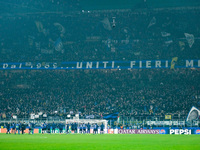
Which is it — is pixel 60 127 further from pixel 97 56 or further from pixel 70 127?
pixel 97 56

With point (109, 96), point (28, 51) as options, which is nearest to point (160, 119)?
point (109, 96)

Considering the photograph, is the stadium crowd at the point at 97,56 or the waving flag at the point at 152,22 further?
the waving flag at the point at 152,22

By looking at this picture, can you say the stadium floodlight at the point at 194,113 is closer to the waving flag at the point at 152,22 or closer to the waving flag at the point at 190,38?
the waving flag at the point at 190,38

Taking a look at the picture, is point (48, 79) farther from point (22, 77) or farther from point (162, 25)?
point (162, 25)

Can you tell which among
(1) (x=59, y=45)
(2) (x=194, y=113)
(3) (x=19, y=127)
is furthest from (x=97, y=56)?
(3) (x=19, y=127)

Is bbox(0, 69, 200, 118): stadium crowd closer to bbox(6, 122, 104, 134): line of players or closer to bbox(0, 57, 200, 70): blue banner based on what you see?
bbox(0, 57, 200, 70): blue banner

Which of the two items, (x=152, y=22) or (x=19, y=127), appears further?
(x=152, y=22)

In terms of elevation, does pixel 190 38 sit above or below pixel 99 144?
above

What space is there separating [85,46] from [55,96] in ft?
40.1

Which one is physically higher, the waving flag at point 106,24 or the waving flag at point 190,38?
the waving flag at point 106,24

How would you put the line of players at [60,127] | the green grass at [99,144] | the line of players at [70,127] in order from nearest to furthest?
the green grass at [99,144]
the line of players at [60,127]
the line of players at [70,127]

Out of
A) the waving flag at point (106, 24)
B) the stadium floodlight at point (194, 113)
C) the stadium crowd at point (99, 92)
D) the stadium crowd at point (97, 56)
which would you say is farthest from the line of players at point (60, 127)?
the waving flag at point (106, 24)

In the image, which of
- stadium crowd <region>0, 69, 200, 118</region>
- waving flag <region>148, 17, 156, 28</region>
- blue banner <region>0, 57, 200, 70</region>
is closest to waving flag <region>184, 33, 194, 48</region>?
blue banner <region>0, 57, 200, 70</region>

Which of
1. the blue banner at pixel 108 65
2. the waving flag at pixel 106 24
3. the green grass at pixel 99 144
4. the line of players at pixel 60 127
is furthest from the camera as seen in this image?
the waving flag at pixel 106 24
